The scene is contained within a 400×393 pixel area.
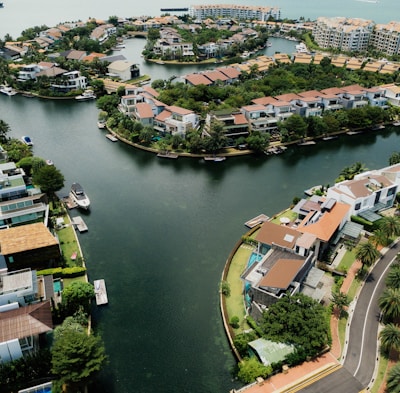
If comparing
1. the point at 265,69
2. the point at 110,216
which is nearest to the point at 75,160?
the point at 110,216

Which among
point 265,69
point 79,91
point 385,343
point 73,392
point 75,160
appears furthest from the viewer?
point 265,69

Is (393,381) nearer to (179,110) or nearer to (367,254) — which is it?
(367,254)

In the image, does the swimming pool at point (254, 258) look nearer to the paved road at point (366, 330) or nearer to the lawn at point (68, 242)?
the paved road at point (366, 330)

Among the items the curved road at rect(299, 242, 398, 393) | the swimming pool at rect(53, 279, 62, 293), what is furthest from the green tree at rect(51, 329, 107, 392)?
the curved road at rect(299, 242, 398, 393)

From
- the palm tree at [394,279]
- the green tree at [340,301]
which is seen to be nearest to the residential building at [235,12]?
the palm tree at [394,279]

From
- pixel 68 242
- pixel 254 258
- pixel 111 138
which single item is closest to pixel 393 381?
pixel 254 258

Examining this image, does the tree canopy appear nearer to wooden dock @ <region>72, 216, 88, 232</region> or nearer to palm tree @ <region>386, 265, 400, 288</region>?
palm tree @ <region>386, 265, 400, 288</region>

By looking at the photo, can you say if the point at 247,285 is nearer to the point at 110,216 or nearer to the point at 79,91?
the point at 110,216
